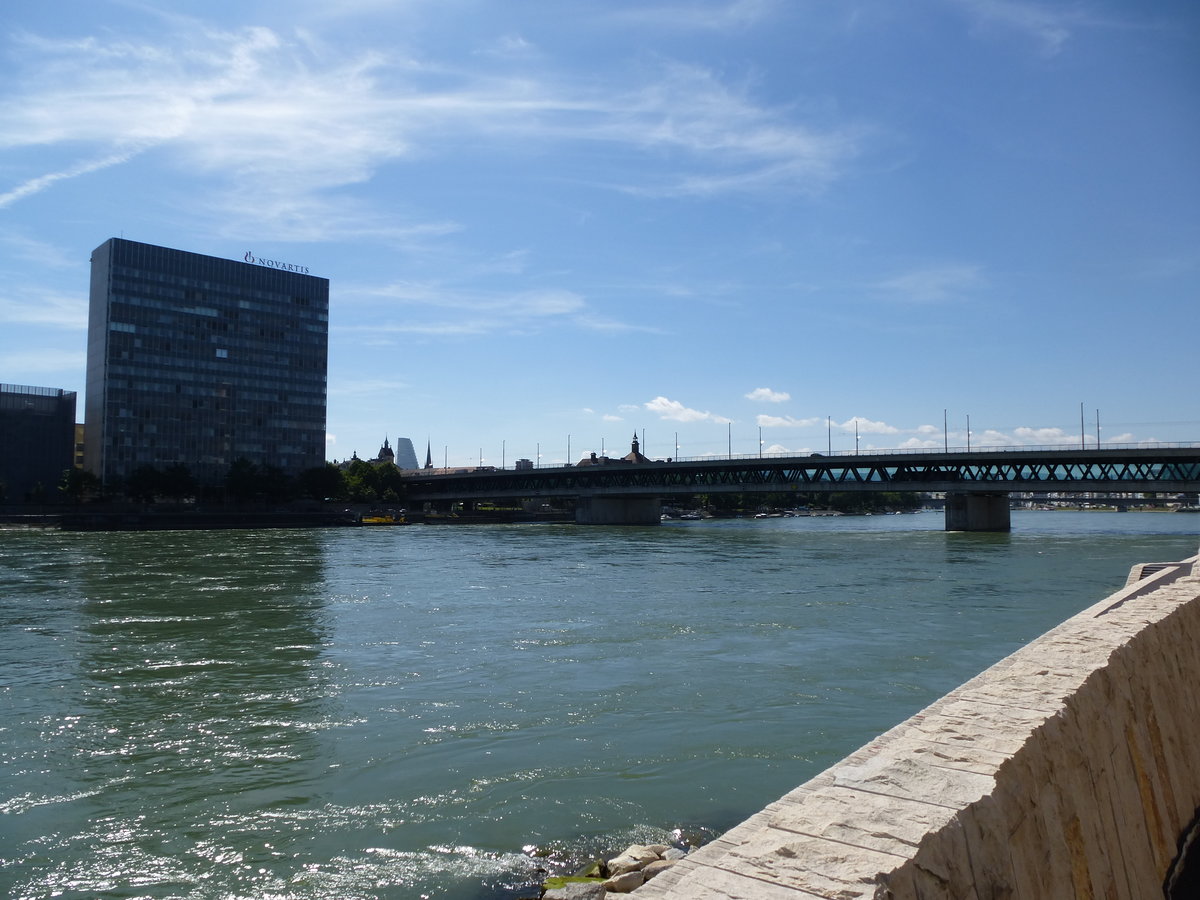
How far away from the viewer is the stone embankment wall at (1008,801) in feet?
13.0

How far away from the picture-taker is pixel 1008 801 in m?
4.93

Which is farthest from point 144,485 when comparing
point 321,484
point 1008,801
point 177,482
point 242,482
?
point 1008,801

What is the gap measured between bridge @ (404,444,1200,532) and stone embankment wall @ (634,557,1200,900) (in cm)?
7956

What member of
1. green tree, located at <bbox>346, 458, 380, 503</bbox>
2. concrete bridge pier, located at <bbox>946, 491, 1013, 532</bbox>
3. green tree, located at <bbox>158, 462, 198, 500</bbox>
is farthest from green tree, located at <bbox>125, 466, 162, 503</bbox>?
concrete bridge pier, located at <bbox>946, 491, 1013, 532</bbox>

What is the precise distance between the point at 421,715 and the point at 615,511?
109 m

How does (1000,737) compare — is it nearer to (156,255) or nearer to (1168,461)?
(1168,461)

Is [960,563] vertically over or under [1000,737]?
under

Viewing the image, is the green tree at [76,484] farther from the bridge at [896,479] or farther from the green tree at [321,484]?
the bridge at [896,479]

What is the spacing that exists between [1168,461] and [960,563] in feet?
146

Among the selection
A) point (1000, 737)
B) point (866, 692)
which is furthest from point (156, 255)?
point (1000, 737)

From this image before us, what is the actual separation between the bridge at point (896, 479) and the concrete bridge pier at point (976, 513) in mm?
108

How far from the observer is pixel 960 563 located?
53.3 metres

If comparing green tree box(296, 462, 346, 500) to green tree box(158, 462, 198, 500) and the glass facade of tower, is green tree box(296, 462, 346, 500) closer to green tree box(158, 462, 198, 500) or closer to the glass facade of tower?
the glass facade of tower

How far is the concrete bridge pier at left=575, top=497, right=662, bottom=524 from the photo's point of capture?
410ft
